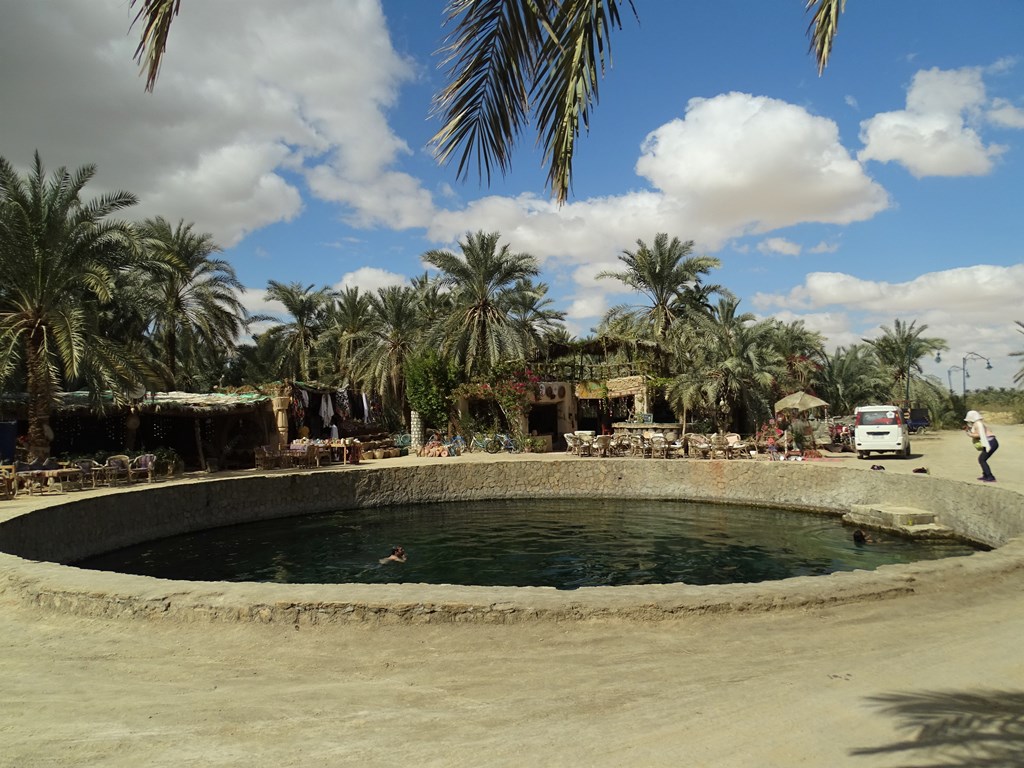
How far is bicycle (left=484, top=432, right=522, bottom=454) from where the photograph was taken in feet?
87.7

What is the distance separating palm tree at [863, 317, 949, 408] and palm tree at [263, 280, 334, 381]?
3610cm

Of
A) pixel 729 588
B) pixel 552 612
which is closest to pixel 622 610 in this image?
pixel 552 612

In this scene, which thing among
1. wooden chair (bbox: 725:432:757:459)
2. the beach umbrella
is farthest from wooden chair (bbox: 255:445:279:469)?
the beach umbrella

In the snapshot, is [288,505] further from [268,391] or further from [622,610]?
[622,610]

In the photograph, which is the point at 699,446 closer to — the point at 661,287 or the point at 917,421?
the point at 661,287

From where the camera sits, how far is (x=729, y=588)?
21.4ft

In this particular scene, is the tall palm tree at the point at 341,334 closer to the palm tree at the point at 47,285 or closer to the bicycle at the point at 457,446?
the bicycle at the point at 457,446

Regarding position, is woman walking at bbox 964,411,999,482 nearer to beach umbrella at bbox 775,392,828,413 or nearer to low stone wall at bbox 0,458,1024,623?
low stone wall at bbox 0,458,1024,623

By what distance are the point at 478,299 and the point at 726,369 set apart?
11.2m

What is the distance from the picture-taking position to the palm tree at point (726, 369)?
90.1 ft

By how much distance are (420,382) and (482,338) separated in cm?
338

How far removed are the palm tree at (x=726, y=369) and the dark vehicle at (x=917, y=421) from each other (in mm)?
12122

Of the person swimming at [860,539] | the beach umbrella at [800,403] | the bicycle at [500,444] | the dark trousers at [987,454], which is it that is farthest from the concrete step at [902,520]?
the bicycle at [500,444]

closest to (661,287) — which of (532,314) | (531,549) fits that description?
(532,314)
